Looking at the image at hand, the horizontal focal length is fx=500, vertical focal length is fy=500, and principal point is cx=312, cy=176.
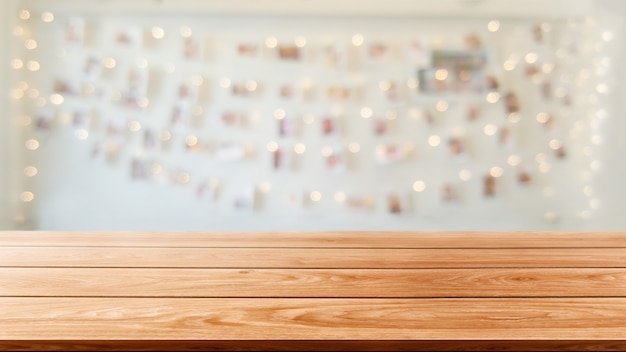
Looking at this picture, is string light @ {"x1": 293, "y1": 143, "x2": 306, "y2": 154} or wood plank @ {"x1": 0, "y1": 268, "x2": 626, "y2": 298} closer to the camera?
wood plank @ {"x1": 0, "y1": 268, "x2": 626, "y2": 298}

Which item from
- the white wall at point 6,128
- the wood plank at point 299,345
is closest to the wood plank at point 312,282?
the wood plank at point 299,345

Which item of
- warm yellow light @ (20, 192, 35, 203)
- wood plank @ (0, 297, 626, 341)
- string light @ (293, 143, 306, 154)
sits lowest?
wood plank @ (0, 297, 626, 341)

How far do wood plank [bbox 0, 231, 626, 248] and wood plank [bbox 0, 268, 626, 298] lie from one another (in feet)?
0.81

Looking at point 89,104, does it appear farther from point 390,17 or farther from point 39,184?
point 390,17

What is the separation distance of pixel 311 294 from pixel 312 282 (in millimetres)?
70

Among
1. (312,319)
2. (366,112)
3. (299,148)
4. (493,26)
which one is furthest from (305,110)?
(312,319)

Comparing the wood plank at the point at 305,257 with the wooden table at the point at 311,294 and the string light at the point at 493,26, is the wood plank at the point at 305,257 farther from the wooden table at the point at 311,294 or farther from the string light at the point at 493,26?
the string light at the point at 493,26

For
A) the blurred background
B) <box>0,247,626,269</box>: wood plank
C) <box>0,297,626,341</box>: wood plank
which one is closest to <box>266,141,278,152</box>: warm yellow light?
the blurred background

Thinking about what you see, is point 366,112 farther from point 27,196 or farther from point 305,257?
point 27,196

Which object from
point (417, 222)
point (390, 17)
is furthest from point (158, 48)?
point (417, 222)

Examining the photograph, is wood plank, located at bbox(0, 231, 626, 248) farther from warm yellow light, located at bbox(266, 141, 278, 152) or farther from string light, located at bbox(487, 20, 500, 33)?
string light, located at bbox(487, 20, 500, 33)

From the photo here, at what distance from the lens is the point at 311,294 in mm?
1021

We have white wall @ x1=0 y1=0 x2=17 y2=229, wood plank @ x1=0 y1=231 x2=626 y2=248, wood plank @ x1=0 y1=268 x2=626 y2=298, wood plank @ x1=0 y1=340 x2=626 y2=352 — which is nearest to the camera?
wood plank @ x1=0 y1=340 x2=626 y2=352

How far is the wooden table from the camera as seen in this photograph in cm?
85
